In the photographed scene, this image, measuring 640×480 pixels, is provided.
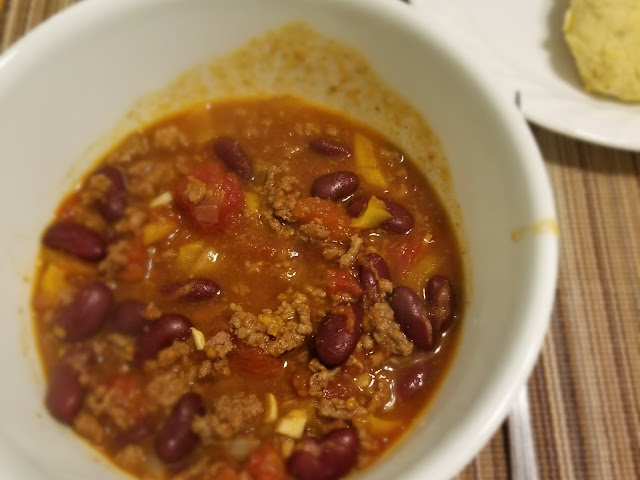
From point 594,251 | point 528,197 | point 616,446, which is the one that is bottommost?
point 616,446

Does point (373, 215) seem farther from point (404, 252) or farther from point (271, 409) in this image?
point (271, 409)

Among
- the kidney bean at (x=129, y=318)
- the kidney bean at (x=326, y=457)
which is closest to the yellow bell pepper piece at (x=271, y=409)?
the kidney bean at (x=326, y=457)

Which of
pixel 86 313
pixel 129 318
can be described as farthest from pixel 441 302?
pixel 86 313

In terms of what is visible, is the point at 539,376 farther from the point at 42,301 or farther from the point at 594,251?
the point at 42,301

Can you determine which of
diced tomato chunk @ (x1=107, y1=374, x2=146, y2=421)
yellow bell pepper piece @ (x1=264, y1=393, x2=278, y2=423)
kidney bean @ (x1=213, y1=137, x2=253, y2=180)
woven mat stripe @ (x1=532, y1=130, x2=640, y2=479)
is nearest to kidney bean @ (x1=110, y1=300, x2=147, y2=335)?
diced tomato chunk @ (x1=107, y1=374, x2=146, y2=421)

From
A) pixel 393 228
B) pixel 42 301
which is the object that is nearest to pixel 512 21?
pixel 393 228

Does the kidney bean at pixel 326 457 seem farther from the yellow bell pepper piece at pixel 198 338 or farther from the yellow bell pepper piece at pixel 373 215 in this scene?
the yellow bell pepper piece at pixel 373 215
